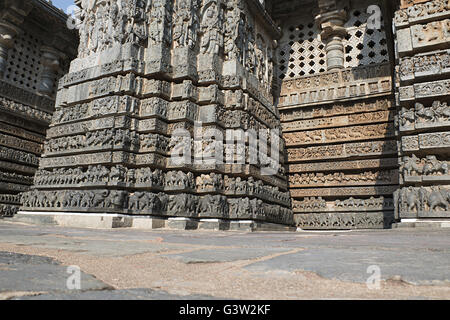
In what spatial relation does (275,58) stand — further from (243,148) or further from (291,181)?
(243,148)

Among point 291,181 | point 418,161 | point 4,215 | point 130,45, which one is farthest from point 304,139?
point 4,215

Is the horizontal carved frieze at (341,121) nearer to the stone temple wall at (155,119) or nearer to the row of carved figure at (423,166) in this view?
the stone temple wall at (155,119)

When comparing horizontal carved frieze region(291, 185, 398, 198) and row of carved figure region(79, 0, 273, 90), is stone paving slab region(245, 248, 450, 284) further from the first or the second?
horizontal carved frieze region(291, 185, 398, 198)

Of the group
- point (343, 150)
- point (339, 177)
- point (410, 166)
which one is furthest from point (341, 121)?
point (410, 166)

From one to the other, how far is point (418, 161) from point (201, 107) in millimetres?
4455

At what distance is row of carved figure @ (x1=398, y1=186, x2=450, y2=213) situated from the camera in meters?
6.02

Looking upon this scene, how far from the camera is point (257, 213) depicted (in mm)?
8008

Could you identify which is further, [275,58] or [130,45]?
[275,58]

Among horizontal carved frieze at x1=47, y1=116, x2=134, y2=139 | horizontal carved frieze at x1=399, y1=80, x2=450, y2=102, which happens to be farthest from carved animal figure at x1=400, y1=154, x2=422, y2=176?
horizontal carved frieze at x1=47, y1=116, x2=134, y2=139

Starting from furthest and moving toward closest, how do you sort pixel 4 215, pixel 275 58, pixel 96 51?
pixel 275 58, pixel 4 215, pixel 96 51

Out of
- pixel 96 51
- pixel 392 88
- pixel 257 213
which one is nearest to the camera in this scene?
pixel 257 213

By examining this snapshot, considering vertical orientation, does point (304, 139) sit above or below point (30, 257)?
above

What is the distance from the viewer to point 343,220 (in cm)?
1023

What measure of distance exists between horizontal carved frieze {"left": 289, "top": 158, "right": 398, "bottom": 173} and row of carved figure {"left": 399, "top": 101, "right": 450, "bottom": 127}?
138 inches
